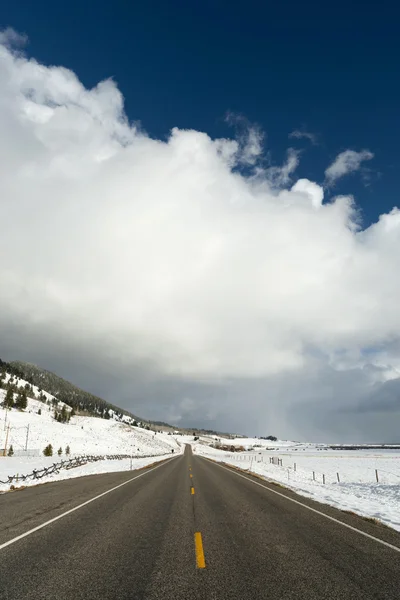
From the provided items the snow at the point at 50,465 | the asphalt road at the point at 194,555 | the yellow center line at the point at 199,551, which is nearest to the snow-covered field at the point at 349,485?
the asphalt road at the point at 194,555

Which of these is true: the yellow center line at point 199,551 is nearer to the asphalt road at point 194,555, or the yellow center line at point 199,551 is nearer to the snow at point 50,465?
the asphalt road at point 194,555

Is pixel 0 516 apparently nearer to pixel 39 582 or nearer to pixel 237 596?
pixel 39 582

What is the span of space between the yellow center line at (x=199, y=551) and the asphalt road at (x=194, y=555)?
0.02m

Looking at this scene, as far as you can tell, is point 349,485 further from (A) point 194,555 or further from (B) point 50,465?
(B) point 50,465

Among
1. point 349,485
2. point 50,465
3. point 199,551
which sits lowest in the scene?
point 50,465

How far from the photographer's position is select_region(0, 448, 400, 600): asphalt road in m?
5.52

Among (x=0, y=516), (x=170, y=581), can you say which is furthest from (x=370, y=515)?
(x=0, y=516)

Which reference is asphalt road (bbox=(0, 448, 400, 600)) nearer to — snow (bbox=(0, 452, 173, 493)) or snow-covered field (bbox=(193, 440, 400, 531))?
snow-covered field (bbox=(193, 440, 400, 531))

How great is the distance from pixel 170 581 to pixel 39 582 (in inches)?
83.6

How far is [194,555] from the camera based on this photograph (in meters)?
7.28

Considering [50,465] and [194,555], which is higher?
[194,555]

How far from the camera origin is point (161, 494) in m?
18.0

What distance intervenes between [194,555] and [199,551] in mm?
338

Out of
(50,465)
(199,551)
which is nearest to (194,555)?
(199,551)
